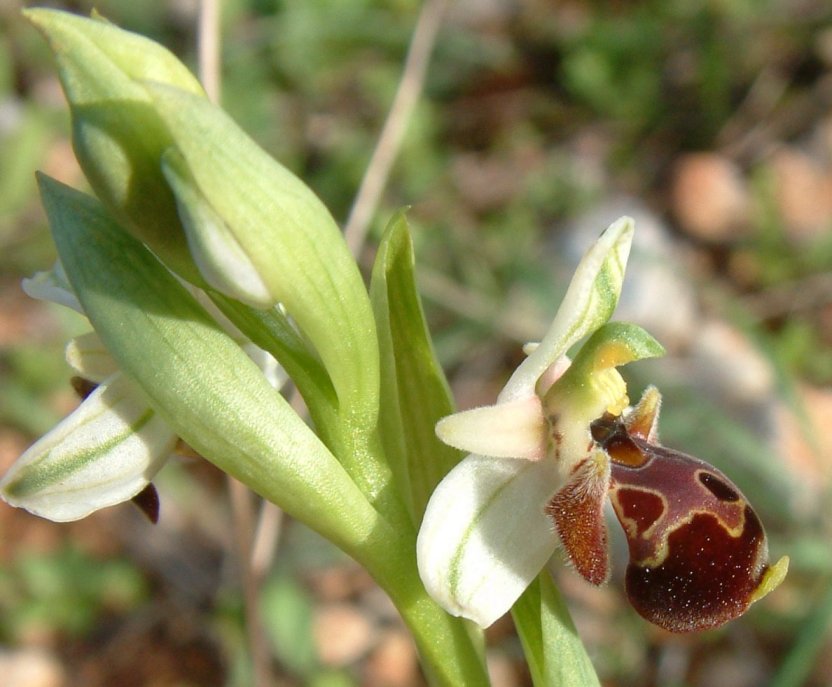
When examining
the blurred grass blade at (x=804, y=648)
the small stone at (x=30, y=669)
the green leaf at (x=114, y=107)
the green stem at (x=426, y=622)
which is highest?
the green leaf at (x=114, y=107)

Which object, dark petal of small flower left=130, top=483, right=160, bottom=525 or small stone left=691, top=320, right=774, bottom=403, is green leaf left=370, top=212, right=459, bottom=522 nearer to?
dark petal of small flower left=130, top=483, right=160, bottom=525

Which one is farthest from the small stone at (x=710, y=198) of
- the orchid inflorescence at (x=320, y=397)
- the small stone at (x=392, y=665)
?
the orchid inflorescence at (x=320, y=397)

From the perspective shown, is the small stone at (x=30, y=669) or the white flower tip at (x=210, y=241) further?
the small stone at (x=30, y=669)

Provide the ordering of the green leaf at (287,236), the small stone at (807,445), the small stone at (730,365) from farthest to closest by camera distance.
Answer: the small stone at (730,365) < the small stone at (807,445) < the green leaf at (287,236)

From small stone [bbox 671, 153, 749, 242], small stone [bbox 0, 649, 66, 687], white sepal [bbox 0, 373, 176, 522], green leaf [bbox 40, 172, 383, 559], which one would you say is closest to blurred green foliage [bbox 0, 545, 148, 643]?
small stone [bbox 0, 649, 66, 687]

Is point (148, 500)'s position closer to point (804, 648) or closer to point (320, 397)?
point (320, 397)

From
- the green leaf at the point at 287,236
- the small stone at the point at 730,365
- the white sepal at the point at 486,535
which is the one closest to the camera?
the green leaf at the point at 287,236

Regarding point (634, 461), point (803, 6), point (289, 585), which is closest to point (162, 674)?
point (289, 585)

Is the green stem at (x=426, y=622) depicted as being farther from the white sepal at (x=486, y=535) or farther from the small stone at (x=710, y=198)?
the small stone at (x=710, y=198)
